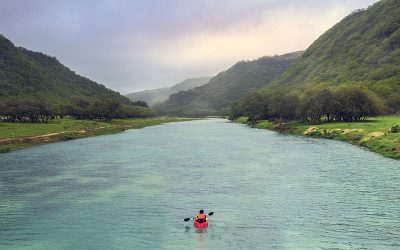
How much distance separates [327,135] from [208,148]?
43397 mm

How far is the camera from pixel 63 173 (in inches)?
2968

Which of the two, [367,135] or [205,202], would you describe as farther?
[367,135]

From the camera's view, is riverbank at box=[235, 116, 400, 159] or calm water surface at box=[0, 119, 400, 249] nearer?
calm water surface at box=[0, 119, 400, 249]

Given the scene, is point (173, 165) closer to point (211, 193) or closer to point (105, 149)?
point (211, 193)

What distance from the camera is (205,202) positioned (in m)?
51.9

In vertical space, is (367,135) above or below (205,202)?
above

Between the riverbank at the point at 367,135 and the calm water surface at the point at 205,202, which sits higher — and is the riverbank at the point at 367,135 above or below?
above

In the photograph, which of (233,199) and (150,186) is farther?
(150,186)

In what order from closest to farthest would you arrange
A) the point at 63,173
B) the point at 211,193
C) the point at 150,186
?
the point at 211,193 < the point at 150,186 < the point at 63,173

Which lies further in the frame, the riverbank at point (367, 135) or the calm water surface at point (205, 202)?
the riverbank at point (367, 135)

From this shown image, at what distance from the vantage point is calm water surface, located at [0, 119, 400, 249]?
37750mm

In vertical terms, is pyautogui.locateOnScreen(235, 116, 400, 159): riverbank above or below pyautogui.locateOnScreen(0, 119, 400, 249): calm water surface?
above

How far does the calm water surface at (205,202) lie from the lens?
124 feet

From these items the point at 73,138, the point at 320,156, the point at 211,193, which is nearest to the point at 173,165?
the point at 211,193
